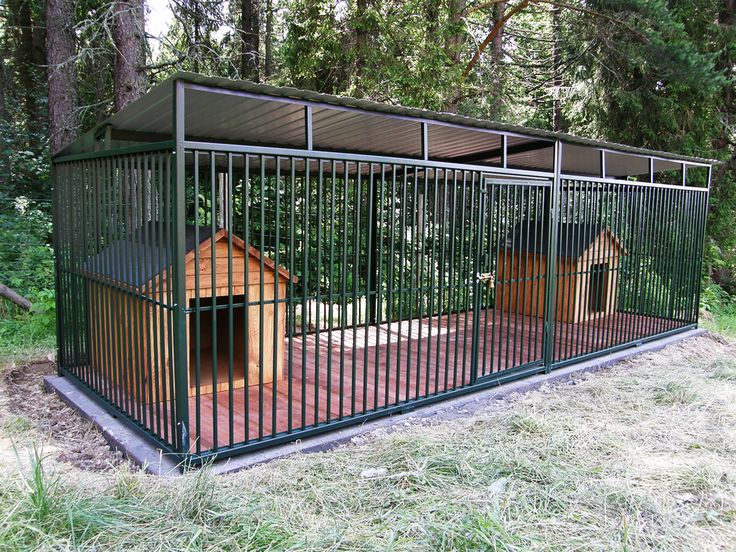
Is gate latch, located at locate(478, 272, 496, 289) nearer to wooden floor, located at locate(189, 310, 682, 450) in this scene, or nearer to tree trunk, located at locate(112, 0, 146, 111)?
wooden floor, located at locate(189, 310, 682, 450)

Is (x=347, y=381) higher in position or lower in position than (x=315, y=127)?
lower

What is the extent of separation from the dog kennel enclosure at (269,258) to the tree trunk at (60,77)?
4.08 metres

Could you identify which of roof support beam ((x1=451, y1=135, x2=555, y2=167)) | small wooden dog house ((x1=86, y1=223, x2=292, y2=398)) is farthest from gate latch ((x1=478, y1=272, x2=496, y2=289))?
small wooden dog house ((x1=86, y1=223, x2=292, y2=398))

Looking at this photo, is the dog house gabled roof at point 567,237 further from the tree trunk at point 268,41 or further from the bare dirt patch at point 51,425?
the tree trunk at point 268,41

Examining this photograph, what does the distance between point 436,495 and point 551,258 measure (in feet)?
10.4

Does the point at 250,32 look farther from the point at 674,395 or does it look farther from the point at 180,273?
the point at 674,395

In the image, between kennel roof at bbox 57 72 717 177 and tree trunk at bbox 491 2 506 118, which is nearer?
kennel roof at bbox 57 72 717 177

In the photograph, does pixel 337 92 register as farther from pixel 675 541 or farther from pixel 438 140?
pixel 675 541

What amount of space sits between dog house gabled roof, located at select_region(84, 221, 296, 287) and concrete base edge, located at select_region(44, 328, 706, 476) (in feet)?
3.46

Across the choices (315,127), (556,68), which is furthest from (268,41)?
(315,127)

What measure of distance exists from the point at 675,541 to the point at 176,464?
9.05 feet

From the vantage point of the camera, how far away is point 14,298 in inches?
278

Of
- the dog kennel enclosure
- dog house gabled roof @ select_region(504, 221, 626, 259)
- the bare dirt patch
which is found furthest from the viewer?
dog house gabled roof @ select_region(504, 221, 626, 259)

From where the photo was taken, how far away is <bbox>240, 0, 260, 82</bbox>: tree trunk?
38.5 feet
